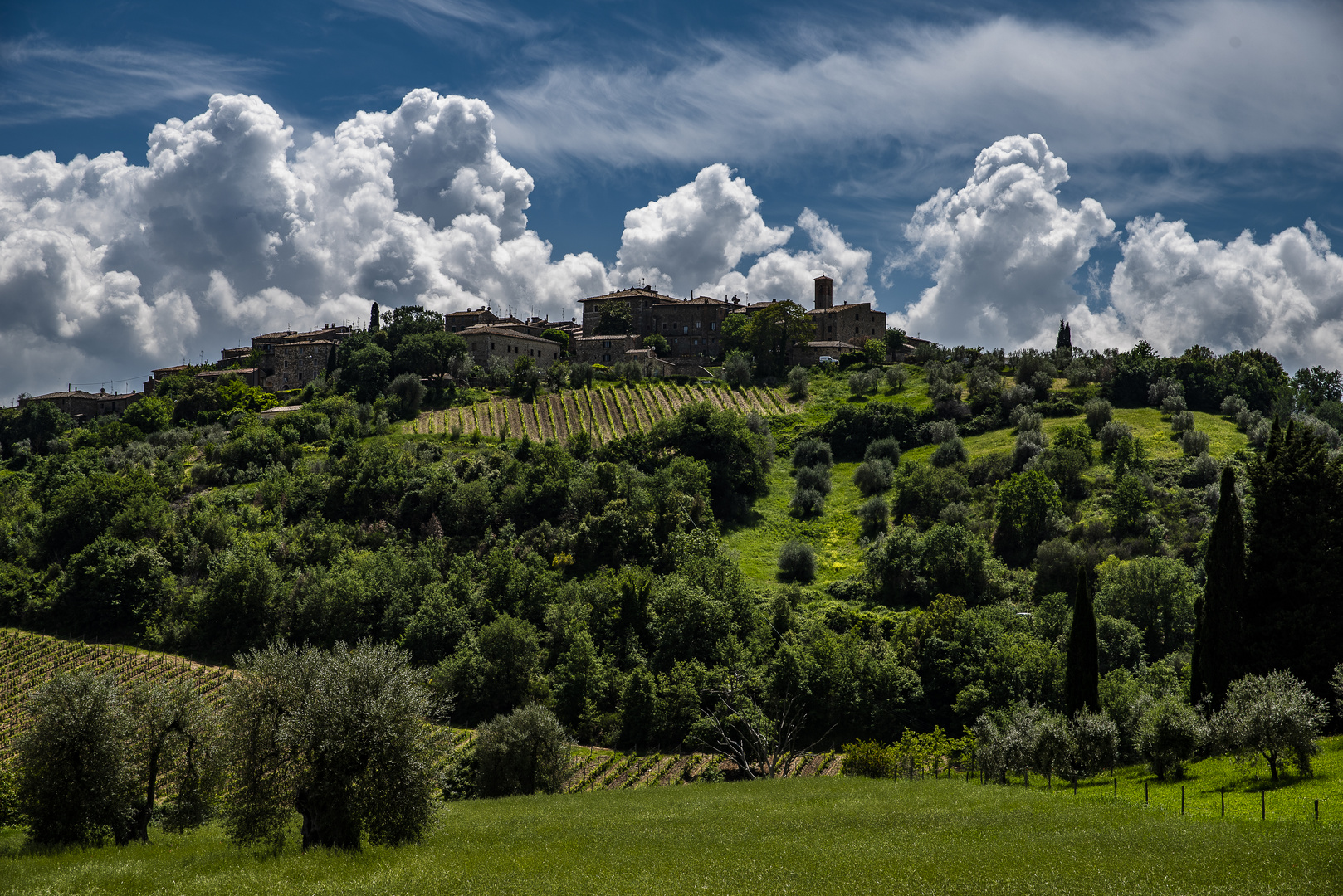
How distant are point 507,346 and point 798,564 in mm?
68347

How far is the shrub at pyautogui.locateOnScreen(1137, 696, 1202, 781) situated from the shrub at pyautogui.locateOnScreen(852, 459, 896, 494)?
62328mm

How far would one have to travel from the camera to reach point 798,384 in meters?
126

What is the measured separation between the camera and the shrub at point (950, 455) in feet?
326

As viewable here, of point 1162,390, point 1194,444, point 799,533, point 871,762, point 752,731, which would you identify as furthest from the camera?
point 1162,390

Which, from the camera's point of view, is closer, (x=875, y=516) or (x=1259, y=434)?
(x=875, y=516)

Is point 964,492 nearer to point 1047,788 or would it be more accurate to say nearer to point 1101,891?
point 1047,788

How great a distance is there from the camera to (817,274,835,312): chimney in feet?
524

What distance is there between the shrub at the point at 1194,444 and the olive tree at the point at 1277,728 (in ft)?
226

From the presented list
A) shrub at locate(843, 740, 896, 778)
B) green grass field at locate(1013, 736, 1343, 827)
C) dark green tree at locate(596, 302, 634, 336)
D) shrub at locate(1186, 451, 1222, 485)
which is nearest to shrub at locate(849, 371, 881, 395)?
dark green tree at locate(596, 302, 634, 336)

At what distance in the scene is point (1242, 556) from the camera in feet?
131

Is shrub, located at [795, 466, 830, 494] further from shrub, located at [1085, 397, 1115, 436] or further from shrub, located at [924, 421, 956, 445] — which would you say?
shrub, located at [1085, 397, 1115, 436]

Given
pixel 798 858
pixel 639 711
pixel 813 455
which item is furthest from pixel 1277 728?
pixel 813 455

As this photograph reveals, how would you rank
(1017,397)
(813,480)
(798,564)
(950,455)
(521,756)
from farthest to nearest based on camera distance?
(1017,397)
(950,455)
(813,480)
(798,564)
(521,756)

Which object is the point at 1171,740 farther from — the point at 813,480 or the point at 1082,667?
the point at 813,480
